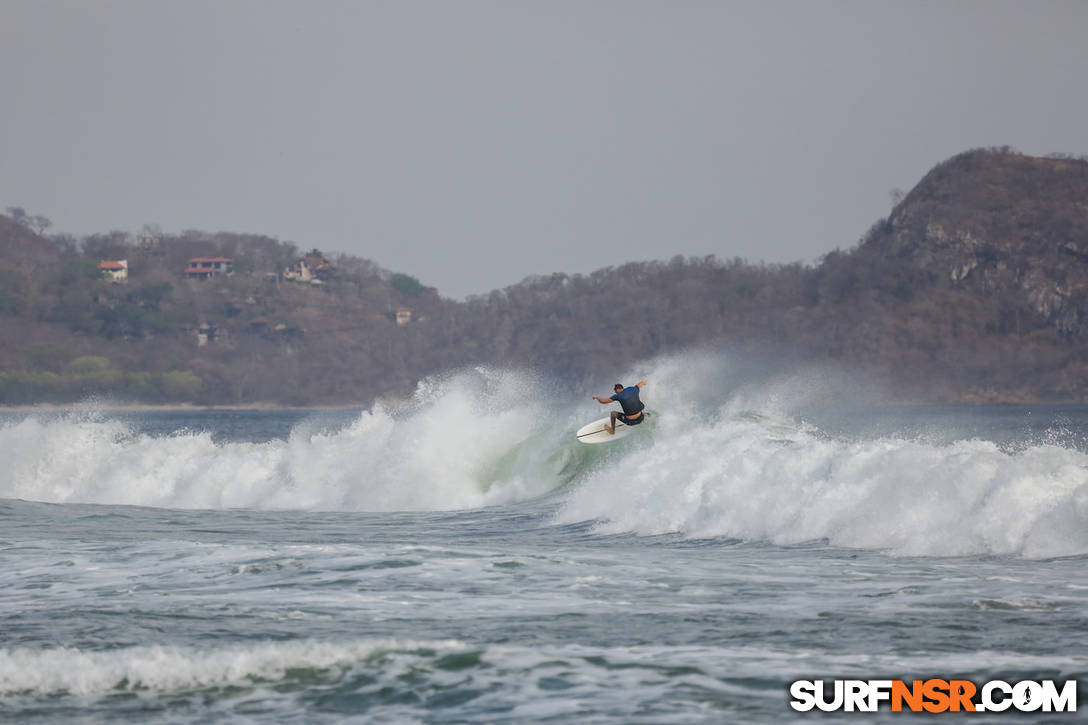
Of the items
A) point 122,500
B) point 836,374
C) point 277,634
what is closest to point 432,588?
point 277,634

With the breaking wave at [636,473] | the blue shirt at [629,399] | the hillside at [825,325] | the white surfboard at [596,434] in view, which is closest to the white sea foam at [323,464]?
the breaking wave at [636,473]

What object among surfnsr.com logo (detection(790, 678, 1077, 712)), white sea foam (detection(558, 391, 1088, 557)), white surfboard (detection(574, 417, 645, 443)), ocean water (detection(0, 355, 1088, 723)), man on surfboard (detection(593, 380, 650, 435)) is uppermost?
man on surfboard (detection(593, 380, 650, 435))

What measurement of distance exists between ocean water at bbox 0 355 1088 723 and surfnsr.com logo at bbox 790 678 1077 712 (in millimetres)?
190

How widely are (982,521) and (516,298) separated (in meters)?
177

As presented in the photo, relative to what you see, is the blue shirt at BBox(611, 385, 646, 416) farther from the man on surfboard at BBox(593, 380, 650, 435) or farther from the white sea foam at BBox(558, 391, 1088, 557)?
the white sea foam at BBox(558, 391, 1088, 557)

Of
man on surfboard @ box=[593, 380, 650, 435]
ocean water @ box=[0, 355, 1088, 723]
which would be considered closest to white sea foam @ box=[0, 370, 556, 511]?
ocean water @ box=[0, 355, 1088, 723]

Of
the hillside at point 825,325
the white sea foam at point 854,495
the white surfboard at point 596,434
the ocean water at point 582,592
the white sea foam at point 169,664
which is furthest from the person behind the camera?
the hillside at point 825,325

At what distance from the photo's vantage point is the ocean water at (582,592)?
11094 mm

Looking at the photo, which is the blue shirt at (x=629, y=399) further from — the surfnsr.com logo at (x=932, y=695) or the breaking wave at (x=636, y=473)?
the surfnsr.com logo at (x=932, y=695)

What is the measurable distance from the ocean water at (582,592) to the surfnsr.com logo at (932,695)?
190 millimetres

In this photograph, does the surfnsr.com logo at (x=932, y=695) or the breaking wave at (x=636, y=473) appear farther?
the breaking wave at (x=636, y=473)

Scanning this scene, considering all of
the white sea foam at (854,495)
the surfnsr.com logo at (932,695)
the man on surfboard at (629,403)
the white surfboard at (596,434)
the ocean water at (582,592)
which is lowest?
the surfnsr.com logo at (932,695)

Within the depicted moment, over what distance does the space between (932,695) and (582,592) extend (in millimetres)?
5524

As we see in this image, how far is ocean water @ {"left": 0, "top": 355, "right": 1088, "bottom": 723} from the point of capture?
36.4 ft
